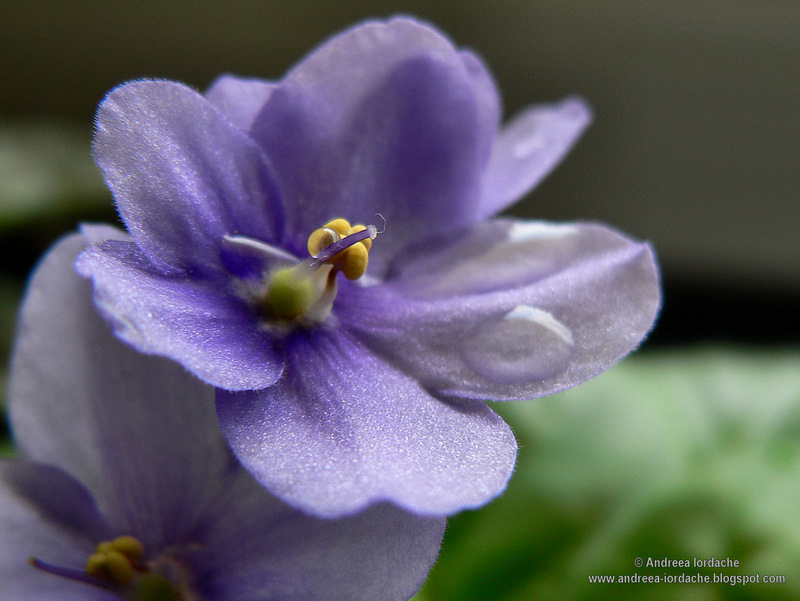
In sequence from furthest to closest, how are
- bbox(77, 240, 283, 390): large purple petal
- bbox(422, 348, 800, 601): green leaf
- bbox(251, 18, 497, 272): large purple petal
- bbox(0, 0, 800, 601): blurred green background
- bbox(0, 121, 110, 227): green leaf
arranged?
bbox(0, 0, 800, 601): blurred green background, bbox(0, 121, 110, 227): green leaf, bbox(422, 348, 800, 601): green leaf, bbox(251, 18, 497, 272): large purple petal, bbox(77, 240, 283, 390): large purple petal

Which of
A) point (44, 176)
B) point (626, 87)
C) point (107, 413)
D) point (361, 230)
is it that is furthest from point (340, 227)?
point (626, 87)

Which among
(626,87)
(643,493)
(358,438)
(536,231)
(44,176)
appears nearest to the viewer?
(358,438)

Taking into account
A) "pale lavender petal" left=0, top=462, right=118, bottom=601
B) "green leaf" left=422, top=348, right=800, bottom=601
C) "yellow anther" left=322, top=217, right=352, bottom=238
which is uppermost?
"yellow anther" left=322, top=217, right=352, bottom=238

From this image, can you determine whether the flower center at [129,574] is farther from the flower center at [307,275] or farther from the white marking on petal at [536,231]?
the white marking on petal at [536,231]

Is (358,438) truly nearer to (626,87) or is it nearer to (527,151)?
(527,151)

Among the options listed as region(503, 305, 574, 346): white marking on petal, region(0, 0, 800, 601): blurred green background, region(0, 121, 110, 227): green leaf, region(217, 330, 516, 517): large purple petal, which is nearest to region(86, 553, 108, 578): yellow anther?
region(217, 330, 516, 517): large purple petal

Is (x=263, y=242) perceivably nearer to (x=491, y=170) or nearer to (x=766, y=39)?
(x=491, y=170)

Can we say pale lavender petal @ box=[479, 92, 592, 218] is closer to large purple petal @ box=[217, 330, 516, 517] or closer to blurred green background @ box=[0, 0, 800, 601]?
large purple petal @ box=[217, 330, 516, 517]
